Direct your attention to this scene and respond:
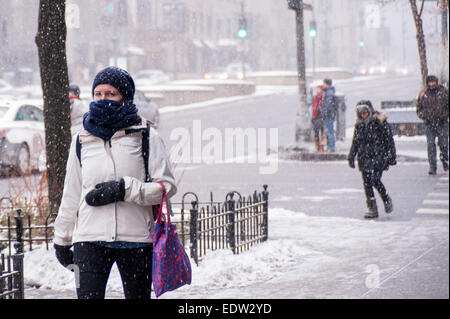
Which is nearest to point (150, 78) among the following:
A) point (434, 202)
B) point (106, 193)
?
point (434, 202)

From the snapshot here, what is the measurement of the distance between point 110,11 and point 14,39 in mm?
6898

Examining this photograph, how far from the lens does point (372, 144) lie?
33.1 ft

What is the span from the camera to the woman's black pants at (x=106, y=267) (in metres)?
4.31

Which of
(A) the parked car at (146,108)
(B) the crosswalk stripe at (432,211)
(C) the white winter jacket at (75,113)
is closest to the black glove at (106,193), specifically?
(C) the white winter jacket at (75,113)

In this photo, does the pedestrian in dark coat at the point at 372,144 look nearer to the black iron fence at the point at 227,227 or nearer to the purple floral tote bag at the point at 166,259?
the black iron fence at the point at 227,227

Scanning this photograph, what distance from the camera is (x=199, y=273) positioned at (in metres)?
7.65

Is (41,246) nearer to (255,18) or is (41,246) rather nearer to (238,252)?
(238,252)

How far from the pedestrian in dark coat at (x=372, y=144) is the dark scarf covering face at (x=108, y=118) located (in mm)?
5742

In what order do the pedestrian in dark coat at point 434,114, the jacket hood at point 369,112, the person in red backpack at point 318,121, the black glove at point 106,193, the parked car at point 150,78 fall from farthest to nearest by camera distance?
1. the parked car at point 150,78
2. the person in red backpack at point 318,121
3. the pedestrian in dark coat at point 434,114
4. the jacket hood at point 369,112
5. the black glove at point 106,193

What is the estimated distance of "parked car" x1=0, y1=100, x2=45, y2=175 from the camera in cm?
1576

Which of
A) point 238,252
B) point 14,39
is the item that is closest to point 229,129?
point 238,252

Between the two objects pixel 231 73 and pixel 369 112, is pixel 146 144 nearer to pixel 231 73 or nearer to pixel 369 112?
pixel 369 112

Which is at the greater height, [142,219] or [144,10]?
[144,10]

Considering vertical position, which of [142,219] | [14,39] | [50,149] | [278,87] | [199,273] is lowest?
[199,273]
